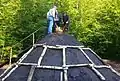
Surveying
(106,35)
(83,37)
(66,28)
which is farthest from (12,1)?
(66,28)

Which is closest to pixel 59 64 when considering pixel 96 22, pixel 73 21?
pixel 73 21

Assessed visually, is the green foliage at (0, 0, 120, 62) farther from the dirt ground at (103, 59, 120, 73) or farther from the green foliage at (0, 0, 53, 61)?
the dirt ground at (103, 59, 120, 73)

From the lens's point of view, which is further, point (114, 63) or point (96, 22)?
point (114, 63)

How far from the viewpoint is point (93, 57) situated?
1589cm

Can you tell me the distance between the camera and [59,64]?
556 inches

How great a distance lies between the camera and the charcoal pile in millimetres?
13680

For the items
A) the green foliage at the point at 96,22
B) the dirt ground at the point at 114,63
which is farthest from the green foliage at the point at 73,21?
the dirt ground at the point at 114,63

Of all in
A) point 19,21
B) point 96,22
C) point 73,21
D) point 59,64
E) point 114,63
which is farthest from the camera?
point 19,21

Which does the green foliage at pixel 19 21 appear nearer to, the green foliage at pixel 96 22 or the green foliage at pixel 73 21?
the green foliage at pixel 73 21

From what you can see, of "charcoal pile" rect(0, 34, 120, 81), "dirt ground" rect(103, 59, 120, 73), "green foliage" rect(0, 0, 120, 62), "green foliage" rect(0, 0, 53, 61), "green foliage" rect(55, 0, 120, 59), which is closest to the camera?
"charcoal pile" rect(0, 34, 120, 81)

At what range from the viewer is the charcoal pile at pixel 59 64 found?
44.9 feet

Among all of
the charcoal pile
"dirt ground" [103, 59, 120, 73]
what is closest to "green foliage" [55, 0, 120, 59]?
"dirt ground" [103, 59, 120, 73]

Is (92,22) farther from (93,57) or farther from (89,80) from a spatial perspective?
(89,80)

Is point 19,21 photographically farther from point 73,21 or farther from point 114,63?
point 114,63
